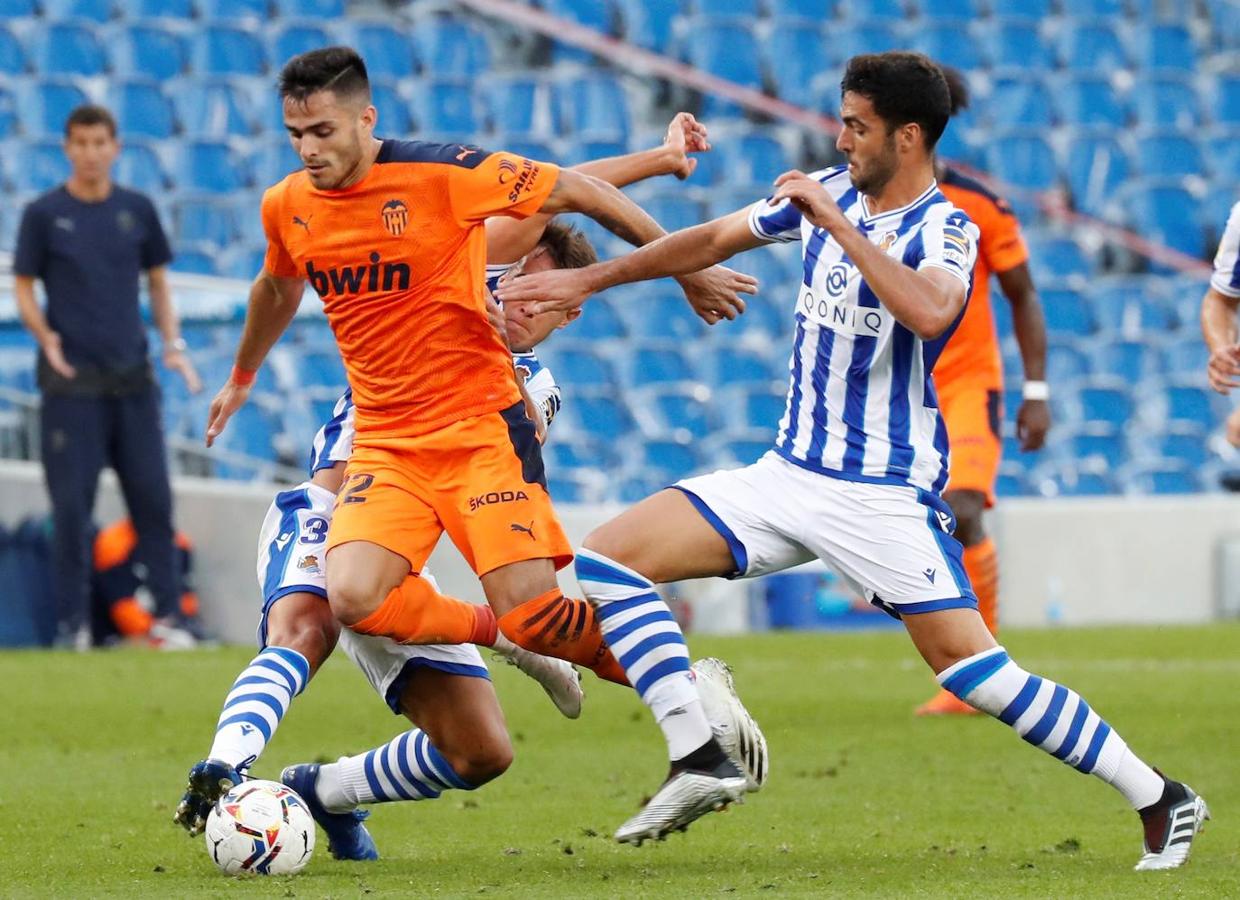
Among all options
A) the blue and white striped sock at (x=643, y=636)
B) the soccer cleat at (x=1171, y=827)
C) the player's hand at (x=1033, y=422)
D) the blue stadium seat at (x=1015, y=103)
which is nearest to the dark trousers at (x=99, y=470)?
the player's hand at (x=1033, y=422)

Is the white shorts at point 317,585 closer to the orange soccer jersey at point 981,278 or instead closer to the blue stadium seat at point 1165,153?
the orange soccer jersey at point 981,278

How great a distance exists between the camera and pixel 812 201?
4824mm

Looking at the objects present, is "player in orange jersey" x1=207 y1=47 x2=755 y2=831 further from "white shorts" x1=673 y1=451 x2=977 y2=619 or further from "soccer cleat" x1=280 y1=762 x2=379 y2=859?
"soccer cleat" x1=280 y1=762 x2=379 y2=859

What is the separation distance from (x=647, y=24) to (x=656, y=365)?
374cm

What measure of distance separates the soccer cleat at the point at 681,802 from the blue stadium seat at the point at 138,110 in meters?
12.8

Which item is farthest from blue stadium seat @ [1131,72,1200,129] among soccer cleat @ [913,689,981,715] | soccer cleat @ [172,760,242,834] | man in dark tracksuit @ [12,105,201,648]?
soccer cleat @ [172,760,242,834]

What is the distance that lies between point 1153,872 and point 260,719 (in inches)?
81.3

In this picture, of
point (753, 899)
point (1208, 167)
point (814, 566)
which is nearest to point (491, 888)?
point (753, 899)

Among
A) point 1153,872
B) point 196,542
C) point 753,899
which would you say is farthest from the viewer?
point 196,542

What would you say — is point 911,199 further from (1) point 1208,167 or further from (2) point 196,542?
(1) point 1208,167

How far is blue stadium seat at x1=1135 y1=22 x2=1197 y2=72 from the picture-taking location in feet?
63.4

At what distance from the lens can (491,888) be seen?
4.56 m

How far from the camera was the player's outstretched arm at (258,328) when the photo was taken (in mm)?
5496

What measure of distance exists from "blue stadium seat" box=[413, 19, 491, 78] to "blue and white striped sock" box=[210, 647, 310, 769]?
13177mm
